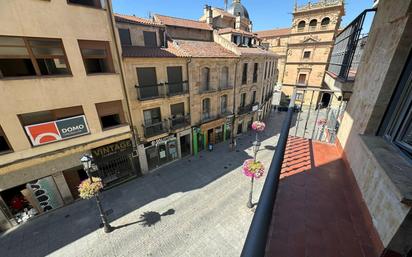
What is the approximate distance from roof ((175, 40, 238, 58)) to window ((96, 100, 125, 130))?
23.1 ft

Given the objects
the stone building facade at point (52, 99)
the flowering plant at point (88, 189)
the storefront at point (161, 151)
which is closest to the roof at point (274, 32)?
the storefront at point (161, 151)

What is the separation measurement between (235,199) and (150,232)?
573 centimetres

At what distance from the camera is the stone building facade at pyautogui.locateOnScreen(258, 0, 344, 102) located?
27.7m

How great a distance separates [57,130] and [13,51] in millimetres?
3982

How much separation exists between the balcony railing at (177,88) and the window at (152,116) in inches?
68.0

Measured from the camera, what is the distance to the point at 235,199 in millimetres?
12234

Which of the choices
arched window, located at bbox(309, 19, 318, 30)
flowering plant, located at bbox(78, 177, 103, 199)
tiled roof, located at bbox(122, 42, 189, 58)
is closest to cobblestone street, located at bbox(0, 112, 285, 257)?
flowering plant, located at bbox(78, 177, 103, 199)

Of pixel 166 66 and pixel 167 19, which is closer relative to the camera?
pixel 166 66

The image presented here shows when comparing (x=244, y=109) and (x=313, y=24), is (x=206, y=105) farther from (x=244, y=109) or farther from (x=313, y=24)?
(x=313, y=24)

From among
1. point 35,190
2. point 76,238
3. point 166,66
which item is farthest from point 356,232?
point 35,190

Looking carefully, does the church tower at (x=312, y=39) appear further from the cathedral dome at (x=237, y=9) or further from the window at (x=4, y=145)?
the window at (x=4, y=145)

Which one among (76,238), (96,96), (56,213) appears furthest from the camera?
(56,213)

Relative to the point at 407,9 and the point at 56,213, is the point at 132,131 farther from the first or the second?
the point at 407,9

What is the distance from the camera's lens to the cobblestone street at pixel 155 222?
9188mm
